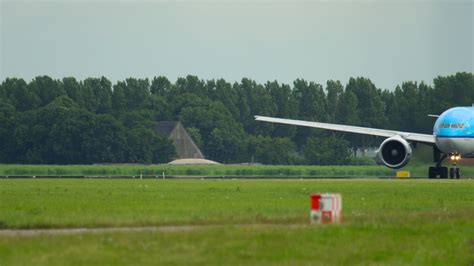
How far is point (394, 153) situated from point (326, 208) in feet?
142

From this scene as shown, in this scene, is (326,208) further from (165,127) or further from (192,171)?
(165,127)

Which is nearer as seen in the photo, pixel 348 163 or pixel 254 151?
pixel 348 163

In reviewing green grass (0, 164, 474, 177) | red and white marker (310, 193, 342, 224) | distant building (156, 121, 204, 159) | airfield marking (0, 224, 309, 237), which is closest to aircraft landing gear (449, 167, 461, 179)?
green grass (0, 164, 474, 177)

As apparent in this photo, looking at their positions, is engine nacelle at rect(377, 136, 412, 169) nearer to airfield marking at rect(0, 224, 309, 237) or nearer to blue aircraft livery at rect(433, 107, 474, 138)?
blue aircraft livery at rect(433, 107, 474, 138)

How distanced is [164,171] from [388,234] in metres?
67.3

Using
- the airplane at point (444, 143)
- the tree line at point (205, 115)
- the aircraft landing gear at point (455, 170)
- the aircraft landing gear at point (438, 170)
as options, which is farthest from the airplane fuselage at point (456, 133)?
the tree line at point (205, 115)

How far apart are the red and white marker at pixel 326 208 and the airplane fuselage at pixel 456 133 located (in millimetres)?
40851

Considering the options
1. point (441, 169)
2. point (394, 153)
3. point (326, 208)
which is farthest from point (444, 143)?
point (326, 208)

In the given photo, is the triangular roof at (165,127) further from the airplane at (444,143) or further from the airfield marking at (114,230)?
the airfield marking at (114,230)

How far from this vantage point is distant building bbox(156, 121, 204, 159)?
139625 mm

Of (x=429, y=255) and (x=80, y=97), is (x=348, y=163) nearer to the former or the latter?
(x=80, y=97)

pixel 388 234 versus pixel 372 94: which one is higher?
pixel 372 94

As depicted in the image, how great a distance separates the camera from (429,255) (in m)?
27.5

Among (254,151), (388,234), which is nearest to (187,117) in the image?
(254,151)
